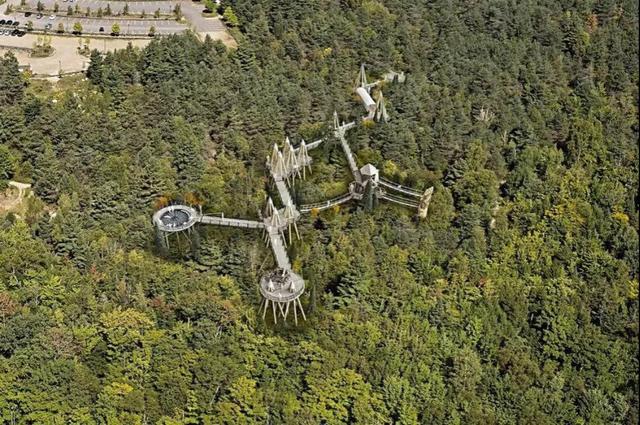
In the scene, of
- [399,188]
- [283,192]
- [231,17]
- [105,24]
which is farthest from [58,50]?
[399,188]

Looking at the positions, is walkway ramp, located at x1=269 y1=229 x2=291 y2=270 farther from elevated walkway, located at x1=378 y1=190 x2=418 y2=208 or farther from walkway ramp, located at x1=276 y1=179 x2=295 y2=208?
elevated walkway, located at x1=378 y1=190 x2=418 y2=208

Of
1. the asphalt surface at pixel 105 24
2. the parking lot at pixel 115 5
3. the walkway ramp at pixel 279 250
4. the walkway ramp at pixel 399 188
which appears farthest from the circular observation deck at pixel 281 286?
the parking lot at pixel 115 5

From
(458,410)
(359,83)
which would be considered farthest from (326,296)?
(359,83)

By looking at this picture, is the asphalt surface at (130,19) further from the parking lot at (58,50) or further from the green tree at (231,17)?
the parking lot at (58,50)

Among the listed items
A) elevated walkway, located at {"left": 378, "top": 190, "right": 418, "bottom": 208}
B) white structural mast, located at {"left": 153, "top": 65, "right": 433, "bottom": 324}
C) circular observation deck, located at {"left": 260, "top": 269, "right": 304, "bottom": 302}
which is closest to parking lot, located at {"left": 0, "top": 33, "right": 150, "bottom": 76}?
white structural mast, located at {"left": 153, "top": 65, "right": 433, "bottom": 324}

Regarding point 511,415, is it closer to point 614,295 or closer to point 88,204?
point 614,295

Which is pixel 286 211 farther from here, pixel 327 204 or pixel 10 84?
pixel 10 84
